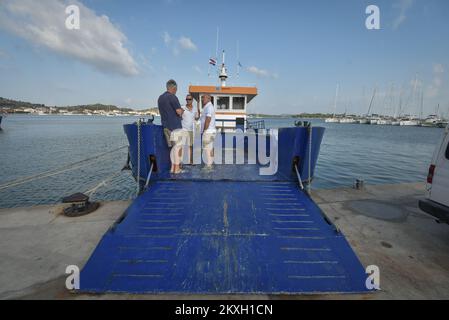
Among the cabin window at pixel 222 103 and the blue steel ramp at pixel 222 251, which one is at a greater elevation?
the cabin window at pixel 222 103

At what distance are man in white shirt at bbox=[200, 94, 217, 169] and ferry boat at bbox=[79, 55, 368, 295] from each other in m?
1.23

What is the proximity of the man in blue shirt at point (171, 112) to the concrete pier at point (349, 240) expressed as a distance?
240cm

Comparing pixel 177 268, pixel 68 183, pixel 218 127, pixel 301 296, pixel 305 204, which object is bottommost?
pixel 68 183

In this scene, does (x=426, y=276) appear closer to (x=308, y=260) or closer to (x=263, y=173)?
(x=308, y=260)

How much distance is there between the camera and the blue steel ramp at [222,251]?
9.34 ft

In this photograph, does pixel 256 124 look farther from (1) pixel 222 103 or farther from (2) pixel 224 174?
(2) pixel 224 174

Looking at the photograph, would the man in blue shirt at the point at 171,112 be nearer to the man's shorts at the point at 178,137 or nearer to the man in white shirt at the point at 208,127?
the man's shorts at the point at 178,137

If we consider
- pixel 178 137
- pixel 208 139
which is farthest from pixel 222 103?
pixel 178 137

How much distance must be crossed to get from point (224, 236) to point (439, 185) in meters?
4.30

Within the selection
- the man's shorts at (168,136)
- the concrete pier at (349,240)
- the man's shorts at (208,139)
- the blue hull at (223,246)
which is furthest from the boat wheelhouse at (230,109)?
the blue hull at (223,246)

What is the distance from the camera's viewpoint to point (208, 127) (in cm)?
663

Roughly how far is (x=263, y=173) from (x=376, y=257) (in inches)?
124
